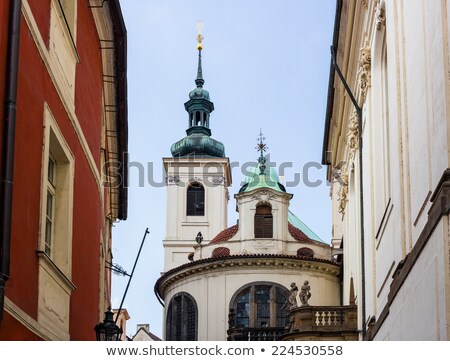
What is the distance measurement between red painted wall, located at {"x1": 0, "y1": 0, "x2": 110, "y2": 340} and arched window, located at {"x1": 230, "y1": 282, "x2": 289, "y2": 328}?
2509 cm

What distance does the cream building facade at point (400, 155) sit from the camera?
1055cm

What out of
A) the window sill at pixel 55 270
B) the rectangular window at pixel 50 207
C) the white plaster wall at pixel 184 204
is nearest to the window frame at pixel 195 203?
the white plaster wall at pixel 184 204

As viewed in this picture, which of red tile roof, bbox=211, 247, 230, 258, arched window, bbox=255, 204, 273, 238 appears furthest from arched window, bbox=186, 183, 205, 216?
red tile roof, bbox=211, 247, 230, 258

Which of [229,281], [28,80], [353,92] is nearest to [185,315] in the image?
[229,281]

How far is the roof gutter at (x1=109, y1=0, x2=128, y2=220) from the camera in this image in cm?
1854

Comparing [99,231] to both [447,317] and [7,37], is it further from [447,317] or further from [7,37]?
[447,317]

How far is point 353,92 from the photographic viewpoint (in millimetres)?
23609

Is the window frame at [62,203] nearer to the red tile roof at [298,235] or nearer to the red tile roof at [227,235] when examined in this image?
the red tile roof at [227,235]

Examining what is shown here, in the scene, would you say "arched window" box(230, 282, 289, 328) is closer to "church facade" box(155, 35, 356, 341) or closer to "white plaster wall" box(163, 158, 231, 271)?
"church facade" box(155, 35, 356, 341)

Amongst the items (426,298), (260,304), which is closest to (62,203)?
(426,298)

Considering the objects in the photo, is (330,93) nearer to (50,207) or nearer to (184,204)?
(50,207)

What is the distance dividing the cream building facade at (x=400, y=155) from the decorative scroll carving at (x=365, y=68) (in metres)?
0.03
